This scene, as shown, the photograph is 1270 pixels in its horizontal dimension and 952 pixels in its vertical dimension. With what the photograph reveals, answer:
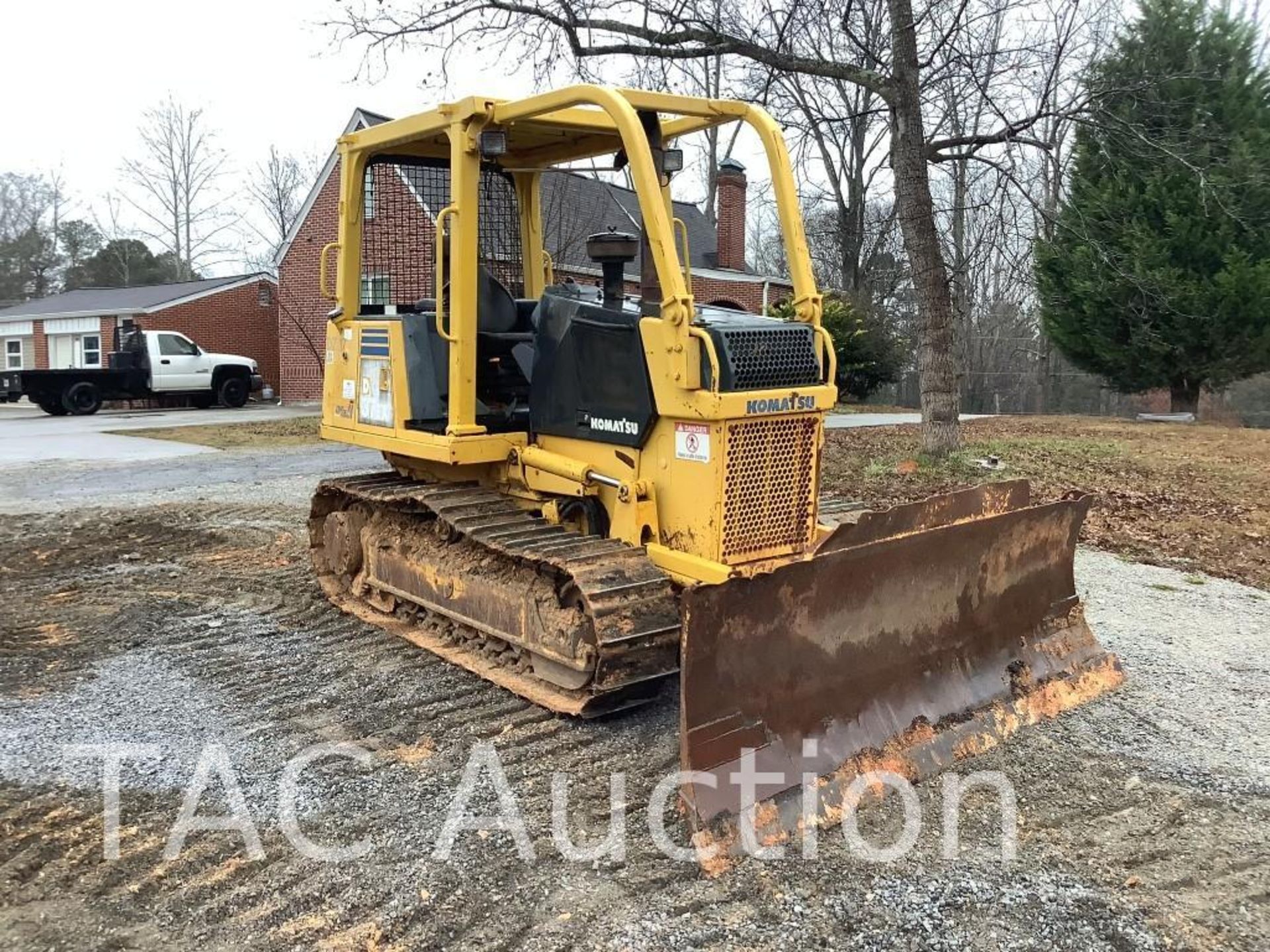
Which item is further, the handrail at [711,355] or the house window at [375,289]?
the house window at [375,289]

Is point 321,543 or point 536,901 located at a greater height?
point 321,543

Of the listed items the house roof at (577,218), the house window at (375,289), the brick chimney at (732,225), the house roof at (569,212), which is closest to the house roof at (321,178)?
the house roof at (569,212)

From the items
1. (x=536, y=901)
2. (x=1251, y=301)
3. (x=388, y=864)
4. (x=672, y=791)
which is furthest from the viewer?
(x=1251, y=301)

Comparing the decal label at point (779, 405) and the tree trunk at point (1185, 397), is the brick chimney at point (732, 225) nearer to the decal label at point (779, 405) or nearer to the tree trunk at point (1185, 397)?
the tree trunk at point (1185, 397)

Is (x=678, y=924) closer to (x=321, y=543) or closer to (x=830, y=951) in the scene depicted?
(x=830, y=951)

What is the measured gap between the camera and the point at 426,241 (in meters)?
5.94

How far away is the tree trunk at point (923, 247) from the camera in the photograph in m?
11.8

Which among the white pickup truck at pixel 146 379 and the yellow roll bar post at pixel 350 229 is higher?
the yellow roll bar post at pixel 350 229

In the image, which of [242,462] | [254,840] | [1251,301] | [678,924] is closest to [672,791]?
[678,924]

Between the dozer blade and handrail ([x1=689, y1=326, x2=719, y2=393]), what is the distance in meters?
0.78

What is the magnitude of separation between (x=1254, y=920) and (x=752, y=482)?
2328 mm

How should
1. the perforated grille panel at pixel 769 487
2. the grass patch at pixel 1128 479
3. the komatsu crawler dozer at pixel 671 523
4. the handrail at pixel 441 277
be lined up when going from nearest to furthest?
Answer: the komatsu crawler dozer at pixel 671 523 < the perforated grille panel at pixel 769 487 < the handrail at pixel 441 277 < the grass patch at pixel 1128 479

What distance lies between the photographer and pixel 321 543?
22.2 feet

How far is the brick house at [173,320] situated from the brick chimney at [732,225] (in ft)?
40.2
